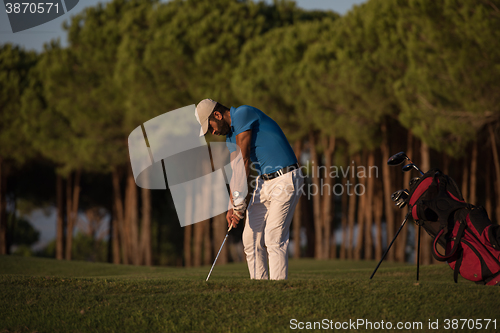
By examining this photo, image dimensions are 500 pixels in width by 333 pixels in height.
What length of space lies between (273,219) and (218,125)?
43.0 inches

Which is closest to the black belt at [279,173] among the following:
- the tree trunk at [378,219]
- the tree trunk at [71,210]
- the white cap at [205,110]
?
the white cap at [205,110]

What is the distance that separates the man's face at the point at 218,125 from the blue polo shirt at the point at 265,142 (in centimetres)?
8

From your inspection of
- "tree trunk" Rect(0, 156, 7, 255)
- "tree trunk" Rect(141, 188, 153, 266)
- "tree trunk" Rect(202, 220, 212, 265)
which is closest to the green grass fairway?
"tree trunk" Rect(141, 188, 153, 266)

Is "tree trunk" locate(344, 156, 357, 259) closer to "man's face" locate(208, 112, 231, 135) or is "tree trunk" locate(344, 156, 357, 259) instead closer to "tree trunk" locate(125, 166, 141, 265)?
"tree trunk" locate(125, 166, 141, 265)

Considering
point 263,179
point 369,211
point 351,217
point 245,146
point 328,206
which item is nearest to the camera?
point 245,146

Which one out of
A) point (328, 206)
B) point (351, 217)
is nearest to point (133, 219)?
point (328, 206)

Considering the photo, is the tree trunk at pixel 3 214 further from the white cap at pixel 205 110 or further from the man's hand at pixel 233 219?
the man's hand at pixel 233 219

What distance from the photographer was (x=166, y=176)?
21328 mm

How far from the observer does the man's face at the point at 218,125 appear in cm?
502

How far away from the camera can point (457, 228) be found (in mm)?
4805

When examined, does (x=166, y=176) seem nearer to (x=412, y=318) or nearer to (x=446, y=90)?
(x=446, y=90)

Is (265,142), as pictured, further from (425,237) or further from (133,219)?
(133,219)

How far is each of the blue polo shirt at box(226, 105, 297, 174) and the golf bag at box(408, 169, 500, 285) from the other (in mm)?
1394

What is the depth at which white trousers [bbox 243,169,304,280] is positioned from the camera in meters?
4.84
